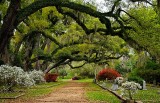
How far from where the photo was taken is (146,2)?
18438 millimetres

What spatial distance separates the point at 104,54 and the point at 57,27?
47.2ft

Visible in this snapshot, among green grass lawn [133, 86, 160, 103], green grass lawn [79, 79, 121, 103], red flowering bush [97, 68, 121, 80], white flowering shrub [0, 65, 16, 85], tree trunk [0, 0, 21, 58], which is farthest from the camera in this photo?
red flowering bush [97, 68, 121, 80]

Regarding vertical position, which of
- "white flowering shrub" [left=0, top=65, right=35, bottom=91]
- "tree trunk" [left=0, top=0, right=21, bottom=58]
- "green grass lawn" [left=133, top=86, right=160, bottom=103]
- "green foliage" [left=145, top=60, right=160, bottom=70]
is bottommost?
"green grass lawn" [left=133, top=86, right=160, bottom=103]

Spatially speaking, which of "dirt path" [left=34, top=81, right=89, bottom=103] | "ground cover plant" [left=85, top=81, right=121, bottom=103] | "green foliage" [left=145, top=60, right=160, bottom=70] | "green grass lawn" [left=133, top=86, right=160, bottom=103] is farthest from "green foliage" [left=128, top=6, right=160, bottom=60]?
"green foliage" [left=145, top=60, right=160, bottom=70]

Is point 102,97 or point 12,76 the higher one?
point 12,76

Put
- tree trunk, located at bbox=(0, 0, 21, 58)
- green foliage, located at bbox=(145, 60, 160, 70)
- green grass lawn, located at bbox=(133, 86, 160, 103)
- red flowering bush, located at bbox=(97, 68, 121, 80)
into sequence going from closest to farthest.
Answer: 1. tree trunk, located at bbox=(0, 0, 21, 58)
2. green grass lawn, located at bbox=(133, 86, 160, 103)
3. green foliage, located at bbox=(145, 60, 160, 70)
4. red flowering bush, located at bbox=(97, 68, 121, 80)

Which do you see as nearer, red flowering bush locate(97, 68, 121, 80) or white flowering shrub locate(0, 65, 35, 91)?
white flowering shrub locate(0, 65, 35, 91)

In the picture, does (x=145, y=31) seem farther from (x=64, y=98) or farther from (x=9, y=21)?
(x=9, y=21)

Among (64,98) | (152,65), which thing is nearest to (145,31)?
(64,98)

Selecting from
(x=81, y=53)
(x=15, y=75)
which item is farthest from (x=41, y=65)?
(x=15, y=75)

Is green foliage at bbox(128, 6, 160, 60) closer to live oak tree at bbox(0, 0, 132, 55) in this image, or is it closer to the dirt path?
live oak tree at bbox(0, 0, 132, 55)

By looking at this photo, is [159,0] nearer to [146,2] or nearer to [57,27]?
[146,2]

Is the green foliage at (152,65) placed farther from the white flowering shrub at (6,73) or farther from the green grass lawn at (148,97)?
the white flowering shrub at (6,73)

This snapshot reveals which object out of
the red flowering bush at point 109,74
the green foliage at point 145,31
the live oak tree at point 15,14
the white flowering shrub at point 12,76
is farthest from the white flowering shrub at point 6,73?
the red flowering bush at point 109,74
